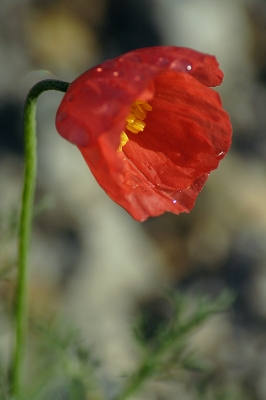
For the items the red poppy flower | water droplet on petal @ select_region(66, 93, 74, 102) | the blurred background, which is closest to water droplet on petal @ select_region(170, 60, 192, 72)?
the red poppy flower

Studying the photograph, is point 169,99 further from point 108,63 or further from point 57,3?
point 57,3

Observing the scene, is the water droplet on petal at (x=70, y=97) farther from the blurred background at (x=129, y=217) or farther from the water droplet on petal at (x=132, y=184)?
the blurred background at (x=129, y=217)

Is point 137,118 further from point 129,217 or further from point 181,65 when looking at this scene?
point 129,217

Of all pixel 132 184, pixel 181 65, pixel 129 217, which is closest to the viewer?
pixel 181 65

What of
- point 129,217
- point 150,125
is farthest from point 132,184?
point 129,217

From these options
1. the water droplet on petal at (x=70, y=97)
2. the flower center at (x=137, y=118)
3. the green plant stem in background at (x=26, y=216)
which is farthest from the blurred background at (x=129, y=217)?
the water droplet on petal at (x=70, y=97)

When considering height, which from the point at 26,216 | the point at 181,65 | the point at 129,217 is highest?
the point at 181,65
